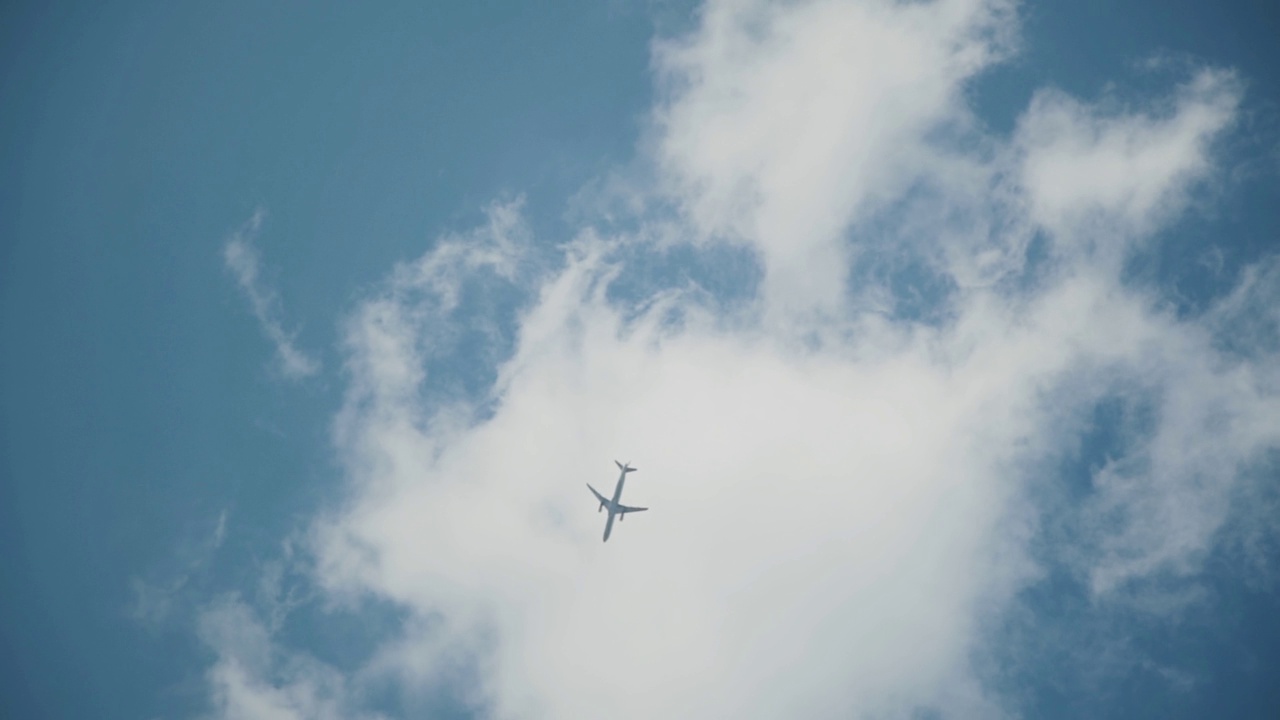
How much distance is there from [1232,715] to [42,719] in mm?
194980

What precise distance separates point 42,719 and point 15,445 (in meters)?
56.8

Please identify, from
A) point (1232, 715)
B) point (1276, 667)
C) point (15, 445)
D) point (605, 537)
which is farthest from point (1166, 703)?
point (15, 445)

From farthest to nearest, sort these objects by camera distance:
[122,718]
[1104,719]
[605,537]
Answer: [122,718] → [1104,719] → [605,537]

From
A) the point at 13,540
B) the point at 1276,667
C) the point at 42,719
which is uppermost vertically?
the point at 1276,667

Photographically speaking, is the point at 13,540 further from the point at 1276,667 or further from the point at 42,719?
the point at 1276,667

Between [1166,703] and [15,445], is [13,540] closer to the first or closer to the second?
[15,445]

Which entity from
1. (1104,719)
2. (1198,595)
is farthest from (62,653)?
(1198,595)

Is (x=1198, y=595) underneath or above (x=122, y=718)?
above

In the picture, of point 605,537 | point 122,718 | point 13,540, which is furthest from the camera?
point 13,540

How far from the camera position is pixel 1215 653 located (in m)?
104

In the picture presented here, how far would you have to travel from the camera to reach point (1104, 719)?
108438 mm

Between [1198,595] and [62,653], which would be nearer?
[1198,595]

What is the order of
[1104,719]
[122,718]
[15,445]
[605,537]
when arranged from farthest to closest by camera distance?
[15,445]
[122,718]
[1104,719]
[605,537]

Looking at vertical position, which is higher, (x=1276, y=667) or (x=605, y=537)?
(x=1276, y=667)
